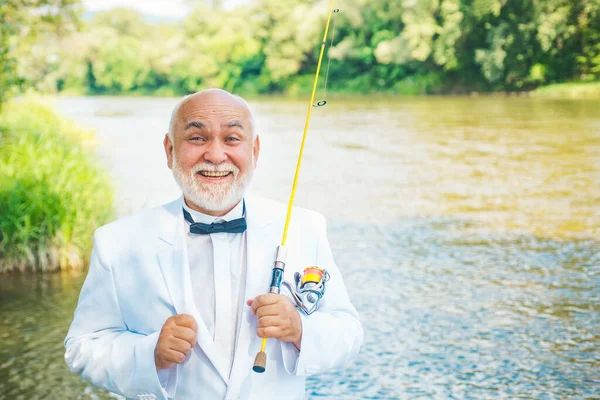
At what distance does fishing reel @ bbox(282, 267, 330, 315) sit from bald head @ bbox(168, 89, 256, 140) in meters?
0.44

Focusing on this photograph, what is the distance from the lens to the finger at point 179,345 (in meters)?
2.14

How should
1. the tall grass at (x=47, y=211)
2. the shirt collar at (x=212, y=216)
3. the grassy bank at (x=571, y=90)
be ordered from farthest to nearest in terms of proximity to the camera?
A: 1. the grassy bank at (x=571, y=90)
2. the tall grass at (x=47, y=211)
3. the shirt collar at (x=212, y=216)

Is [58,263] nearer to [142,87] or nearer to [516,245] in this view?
[516,245]

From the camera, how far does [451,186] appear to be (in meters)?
14.0

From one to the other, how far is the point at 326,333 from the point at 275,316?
0.19 m

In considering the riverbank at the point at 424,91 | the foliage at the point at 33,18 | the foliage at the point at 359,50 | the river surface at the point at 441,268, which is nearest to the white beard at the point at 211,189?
the river surface at the point at 441,268

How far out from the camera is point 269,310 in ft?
7.07

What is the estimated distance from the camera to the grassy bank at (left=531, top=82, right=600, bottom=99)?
3681 centimetres

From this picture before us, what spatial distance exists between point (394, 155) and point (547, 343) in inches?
493

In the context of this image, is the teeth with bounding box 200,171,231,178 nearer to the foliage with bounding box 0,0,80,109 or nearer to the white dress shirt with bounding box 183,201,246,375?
the white dress shirt with bounding box 183,201,246,375

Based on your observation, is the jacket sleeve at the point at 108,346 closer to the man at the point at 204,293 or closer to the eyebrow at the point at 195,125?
the man at the point at 204,293

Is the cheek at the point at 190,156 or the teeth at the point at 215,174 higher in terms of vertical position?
the cheek at the point at 190,156

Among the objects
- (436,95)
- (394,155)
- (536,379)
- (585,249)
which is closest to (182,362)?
(536,379)

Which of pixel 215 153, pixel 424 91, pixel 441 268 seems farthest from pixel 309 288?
pixel 424 91
